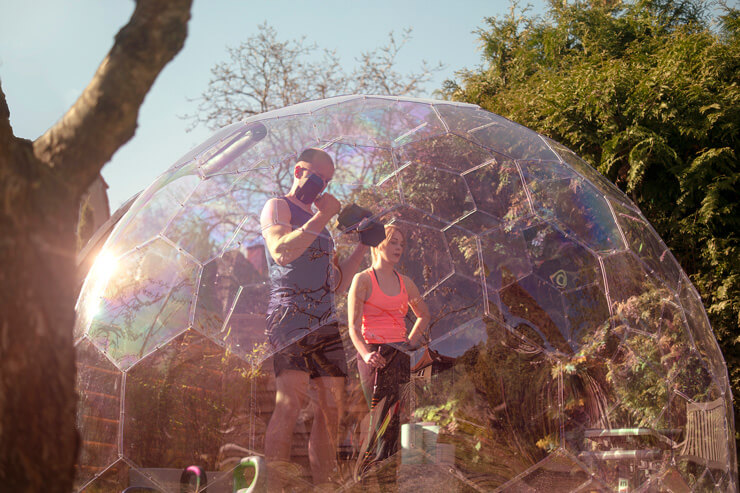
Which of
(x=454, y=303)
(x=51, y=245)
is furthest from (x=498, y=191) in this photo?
(x=51, y=245)

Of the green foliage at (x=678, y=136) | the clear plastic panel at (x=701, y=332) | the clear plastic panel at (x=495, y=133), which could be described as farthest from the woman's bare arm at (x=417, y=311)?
the green foliage at (x=678, y=136)

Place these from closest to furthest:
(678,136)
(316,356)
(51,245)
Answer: (51,245) < (316,356) < (678,136)

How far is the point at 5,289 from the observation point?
171cm

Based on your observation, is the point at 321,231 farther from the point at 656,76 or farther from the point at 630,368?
the point at 656,76

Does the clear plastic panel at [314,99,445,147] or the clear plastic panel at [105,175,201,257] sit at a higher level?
the clear plastic panel at [314,99,445,147]

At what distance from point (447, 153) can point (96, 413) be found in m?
2.76

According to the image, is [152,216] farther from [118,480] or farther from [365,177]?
[118,480]

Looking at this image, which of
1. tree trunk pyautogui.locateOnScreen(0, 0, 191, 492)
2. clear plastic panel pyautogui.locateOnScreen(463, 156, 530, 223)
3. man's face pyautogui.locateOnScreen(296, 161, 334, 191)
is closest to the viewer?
tree trunk pyautogui.locateOnScreen(0, 0, 191, 492)

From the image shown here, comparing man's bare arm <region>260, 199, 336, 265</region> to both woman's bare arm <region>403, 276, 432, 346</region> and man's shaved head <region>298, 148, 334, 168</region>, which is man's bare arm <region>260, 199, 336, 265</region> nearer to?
man's shaved head <region>298, 148, 334, 168</region>

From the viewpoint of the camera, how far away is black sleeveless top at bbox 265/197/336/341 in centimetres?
354

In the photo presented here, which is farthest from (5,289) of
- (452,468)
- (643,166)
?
(643,166)

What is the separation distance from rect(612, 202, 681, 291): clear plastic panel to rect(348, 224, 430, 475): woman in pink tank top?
1.64 metres

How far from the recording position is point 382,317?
3.82 meters

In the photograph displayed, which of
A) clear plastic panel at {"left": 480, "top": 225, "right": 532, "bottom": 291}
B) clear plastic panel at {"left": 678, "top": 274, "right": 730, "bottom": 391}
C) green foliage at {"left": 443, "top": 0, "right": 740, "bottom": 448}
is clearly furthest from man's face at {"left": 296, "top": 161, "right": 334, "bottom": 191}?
green foliage at {"left": 443, "top": 0, "right": 740, "bottom": 448}
